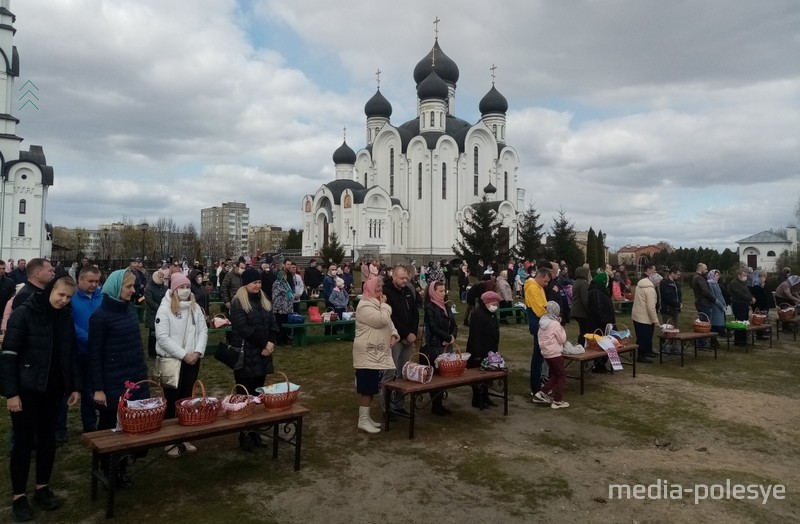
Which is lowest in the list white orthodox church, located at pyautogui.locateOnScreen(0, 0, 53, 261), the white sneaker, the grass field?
the grass field

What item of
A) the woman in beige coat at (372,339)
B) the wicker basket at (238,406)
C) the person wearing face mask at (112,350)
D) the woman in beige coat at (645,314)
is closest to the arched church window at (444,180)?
the woman in beige coat at (645,314)

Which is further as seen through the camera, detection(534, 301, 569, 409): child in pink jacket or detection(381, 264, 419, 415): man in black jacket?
detection(534, 301, 569, 409): child in pink jacket

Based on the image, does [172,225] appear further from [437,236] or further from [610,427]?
[610,427]

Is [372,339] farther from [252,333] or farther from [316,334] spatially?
[316,334]

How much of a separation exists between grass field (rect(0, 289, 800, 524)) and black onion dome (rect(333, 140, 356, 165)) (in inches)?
1660

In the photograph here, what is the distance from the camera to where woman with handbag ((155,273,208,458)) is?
471cm

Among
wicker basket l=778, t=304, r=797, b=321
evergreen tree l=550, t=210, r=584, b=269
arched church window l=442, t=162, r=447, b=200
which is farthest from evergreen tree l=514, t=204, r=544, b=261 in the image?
wicker basket l=778, t=304, r=797, b=321

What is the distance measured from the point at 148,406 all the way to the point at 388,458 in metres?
2.26

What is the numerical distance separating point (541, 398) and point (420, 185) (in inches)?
1571

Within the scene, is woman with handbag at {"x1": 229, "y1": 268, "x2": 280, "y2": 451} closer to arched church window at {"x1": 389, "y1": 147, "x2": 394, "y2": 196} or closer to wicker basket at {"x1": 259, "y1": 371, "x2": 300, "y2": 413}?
wicker basket at {"x1": 259, "y1": 371, "x2": 300, "y2": 413}

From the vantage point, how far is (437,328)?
6.55 metres

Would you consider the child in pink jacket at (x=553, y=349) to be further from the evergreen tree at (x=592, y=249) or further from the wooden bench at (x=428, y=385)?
the evergreen tree at (x=592, y=249)

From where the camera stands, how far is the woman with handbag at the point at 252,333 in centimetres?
510

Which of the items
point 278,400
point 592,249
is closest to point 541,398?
point 278,400
